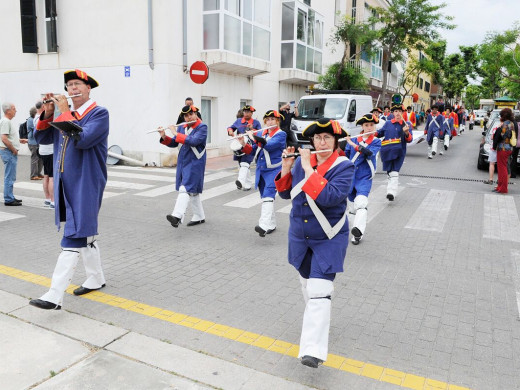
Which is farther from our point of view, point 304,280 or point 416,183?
point 416,183

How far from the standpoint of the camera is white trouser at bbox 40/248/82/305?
4145 mm

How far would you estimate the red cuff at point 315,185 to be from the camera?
3.24m

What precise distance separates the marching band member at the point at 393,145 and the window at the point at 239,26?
27.0 feet

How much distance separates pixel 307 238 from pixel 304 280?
0.35m

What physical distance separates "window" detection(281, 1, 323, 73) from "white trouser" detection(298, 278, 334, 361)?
771 inches

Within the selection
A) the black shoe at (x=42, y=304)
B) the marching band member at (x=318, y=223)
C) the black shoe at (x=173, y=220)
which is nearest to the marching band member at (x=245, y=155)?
the black shoe at (x=173, y=220)

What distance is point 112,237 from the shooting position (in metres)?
6.91

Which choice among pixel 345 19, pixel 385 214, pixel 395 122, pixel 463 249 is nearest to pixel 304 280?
pixel 463 249

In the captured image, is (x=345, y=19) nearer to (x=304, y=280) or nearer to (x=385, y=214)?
(x=385, y=214)

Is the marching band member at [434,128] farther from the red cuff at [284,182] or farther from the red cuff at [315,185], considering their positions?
the red cuff at [315,185]

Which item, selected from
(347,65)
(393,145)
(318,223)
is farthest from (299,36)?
(318,223)

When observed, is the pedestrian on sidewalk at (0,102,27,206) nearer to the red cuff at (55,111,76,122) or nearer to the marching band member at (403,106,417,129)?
the red cuff at (55,111,76,122)

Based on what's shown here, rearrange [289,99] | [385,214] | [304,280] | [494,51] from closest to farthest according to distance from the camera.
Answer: [304,280] → [385,214] → [289,99] → [494,51]

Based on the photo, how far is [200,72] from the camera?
574 inches
